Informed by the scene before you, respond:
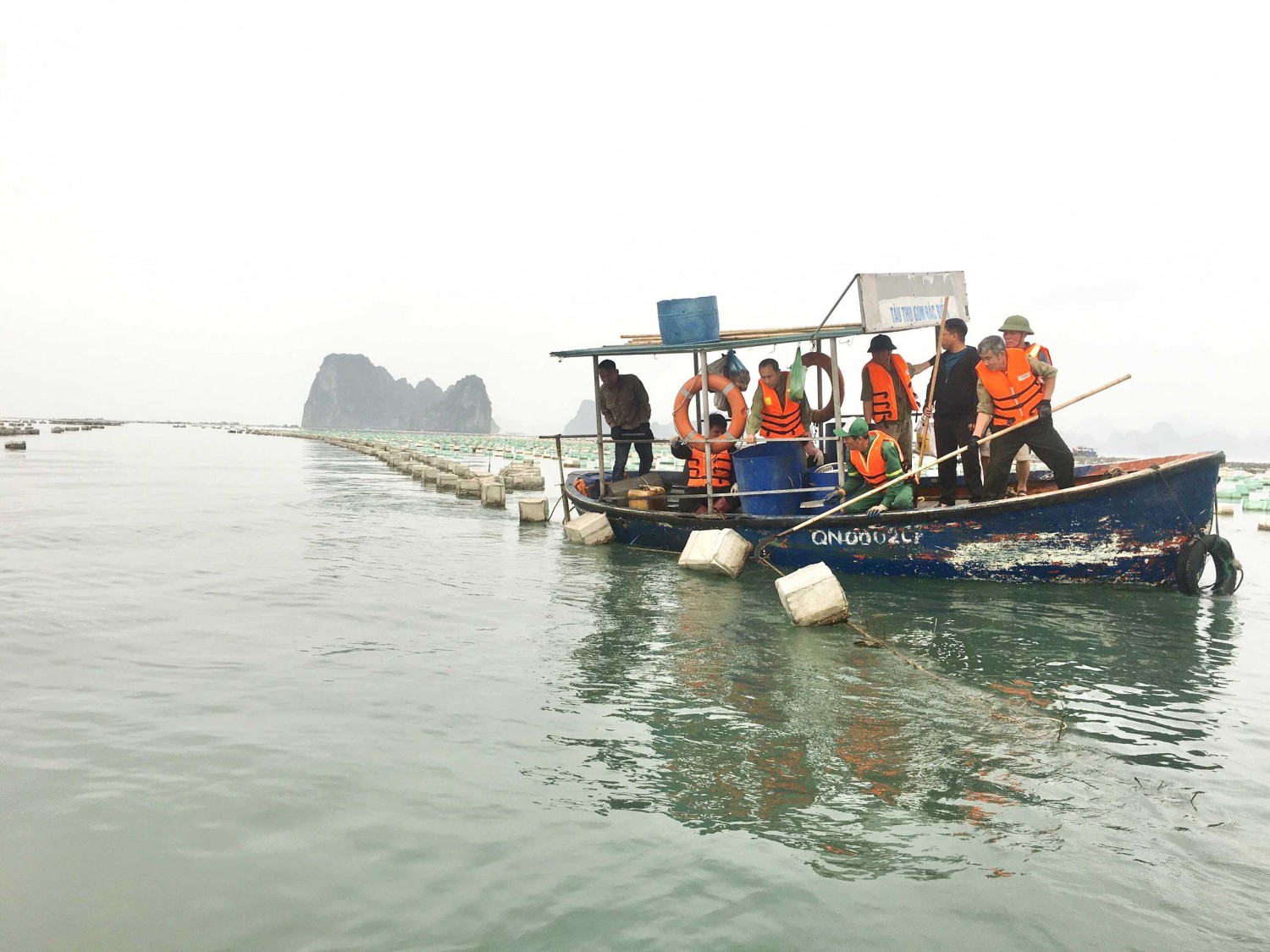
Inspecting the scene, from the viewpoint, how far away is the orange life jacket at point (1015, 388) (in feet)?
33.9

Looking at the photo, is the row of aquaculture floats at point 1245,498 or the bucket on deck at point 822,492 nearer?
the bucket on deck at point 822,492

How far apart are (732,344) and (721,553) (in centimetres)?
320

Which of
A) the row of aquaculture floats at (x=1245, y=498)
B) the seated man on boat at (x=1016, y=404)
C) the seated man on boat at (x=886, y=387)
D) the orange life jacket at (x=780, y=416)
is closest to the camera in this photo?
the seated man on boat at (x=1016, y=404)

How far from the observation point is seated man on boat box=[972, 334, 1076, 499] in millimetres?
10297

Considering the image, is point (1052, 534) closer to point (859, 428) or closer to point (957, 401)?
point (957, 401)

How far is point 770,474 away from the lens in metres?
12.5

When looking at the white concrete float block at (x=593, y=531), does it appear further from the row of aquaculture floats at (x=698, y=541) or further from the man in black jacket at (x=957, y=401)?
the man in black jacket at (x=957, y=401)

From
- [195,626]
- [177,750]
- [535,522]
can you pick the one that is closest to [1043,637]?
[177,750]

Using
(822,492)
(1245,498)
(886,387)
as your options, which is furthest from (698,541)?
(1245,498)

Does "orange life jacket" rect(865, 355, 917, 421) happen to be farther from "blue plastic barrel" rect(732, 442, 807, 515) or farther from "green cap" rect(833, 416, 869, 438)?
"blue plastic barrel" rect(732, 442, 807, 515)

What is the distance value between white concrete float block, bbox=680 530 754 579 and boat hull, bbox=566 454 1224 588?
91 cm

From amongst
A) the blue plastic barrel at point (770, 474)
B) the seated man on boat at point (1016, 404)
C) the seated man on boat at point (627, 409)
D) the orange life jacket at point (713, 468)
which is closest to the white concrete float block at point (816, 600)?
the seated man on boat at point (1016, 404)

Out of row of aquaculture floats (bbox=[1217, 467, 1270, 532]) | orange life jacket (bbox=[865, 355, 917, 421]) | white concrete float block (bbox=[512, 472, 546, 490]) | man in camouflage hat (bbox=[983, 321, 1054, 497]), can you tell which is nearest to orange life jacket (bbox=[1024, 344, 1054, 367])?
man in camouflage hat (bbox=[983, 321, 1054, 497])

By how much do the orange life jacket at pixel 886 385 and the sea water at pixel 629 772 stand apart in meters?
2.79
